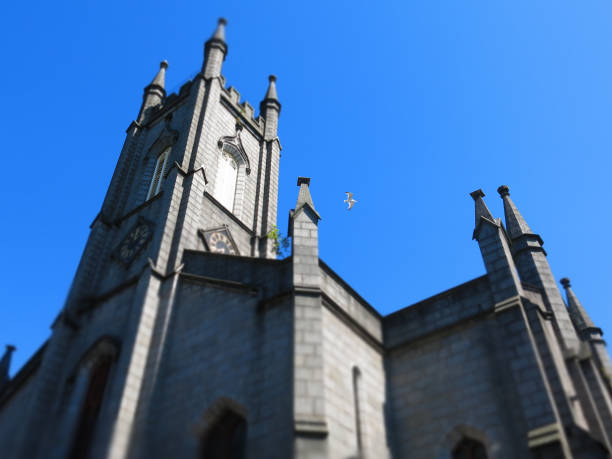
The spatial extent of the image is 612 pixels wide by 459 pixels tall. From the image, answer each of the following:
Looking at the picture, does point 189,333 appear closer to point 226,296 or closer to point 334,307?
point 226,296

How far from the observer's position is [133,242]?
74.2 feet

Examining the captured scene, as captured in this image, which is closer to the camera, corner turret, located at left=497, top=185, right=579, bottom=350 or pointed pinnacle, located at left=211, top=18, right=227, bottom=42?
corner turret, located at left=497, top=185, right=579, bottom=350

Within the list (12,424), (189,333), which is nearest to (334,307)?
(189,333)

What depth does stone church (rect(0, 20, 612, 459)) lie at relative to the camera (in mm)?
14234

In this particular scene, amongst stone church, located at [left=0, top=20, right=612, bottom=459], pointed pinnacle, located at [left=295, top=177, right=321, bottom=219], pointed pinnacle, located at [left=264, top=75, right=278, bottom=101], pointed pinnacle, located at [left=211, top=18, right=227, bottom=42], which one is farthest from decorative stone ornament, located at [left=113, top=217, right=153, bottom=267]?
pointed pinnacle, located at [left=264, top=75, right=278, bottom=101]

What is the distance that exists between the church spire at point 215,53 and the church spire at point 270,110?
394 centimetres

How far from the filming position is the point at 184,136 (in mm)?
26547

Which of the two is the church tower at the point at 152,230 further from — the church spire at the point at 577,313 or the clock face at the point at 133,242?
the church spire at the point at 577,313

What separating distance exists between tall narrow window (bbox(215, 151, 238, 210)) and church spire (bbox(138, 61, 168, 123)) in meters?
5.96

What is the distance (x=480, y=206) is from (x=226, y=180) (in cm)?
1292

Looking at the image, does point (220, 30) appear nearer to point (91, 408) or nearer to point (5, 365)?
point (5, 365)

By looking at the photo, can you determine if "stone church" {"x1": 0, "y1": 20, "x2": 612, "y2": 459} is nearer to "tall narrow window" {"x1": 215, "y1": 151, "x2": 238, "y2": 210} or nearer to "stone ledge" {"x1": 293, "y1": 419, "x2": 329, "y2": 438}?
"stone ledge" {"x1": 293, "y1": 419, "x2": 329, "y2": 438}

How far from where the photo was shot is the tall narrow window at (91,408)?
1672 cm

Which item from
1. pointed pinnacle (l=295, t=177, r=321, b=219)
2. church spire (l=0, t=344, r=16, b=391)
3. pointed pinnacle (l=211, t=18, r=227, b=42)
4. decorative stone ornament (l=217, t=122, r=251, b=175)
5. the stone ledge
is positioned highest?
pointed pinnacle (l=211, t=18, r=227, b=42)
